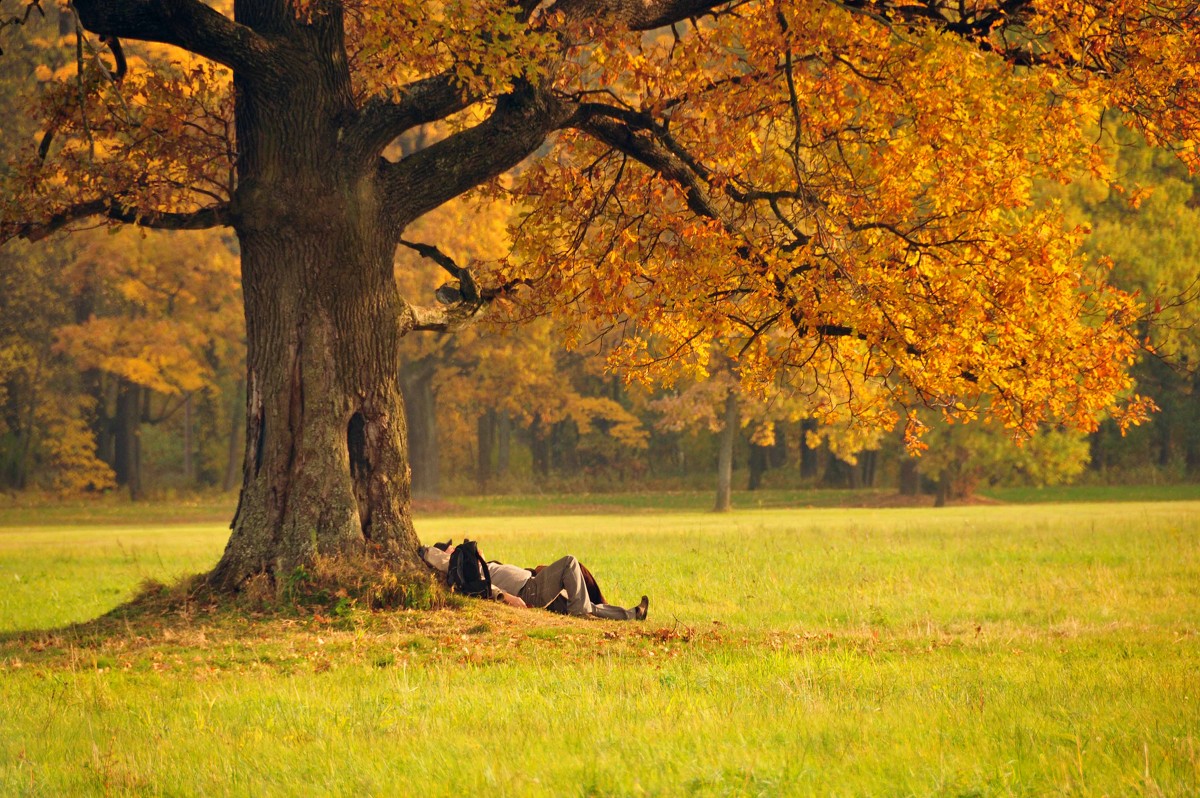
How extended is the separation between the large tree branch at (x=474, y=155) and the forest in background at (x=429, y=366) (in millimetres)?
20858

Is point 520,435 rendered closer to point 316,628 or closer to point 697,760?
point 316,628

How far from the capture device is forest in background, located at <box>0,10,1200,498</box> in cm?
3866

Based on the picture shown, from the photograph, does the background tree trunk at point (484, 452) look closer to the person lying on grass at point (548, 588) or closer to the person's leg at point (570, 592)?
the person lying on grass at point (548, 588)

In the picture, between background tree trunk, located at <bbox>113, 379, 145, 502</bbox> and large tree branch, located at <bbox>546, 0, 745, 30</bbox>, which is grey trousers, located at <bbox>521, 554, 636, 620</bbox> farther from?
background tree trunk, located at <bbox>113, 379, 145, 502</bbox>

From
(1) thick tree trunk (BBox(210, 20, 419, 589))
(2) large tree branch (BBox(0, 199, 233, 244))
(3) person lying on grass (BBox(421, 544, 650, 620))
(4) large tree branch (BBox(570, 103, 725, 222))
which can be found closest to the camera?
(1) thick tree trunk (BBox(210, 20, 419, 589))

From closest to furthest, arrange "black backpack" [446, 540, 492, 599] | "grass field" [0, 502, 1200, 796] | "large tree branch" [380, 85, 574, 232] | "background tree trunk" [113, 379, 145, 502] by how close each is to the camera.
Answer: "grass field" [0, 502, 1200, 796] → "large tree branch" [380, 85, 574, 232] → "black backpack" [446, 540, 492, 599] → "background tree trunk" [113, 379, 145, 502]

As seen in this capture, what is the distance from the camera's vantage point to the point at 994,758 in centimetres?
550

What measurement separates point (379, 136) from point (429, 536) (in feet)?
54.9

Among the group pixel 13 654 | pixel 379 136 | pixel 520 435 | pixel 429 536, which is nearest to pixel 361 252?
pixel 379 136

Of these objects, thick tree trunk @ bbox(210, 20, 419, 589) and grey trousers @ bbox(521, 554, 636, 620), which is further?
grey trousers @ bbox(521, 554, 636, 620)

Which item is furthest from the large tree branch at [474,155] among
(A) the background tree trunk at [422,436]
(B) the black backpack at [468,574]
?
(A) the background tree trunk at [422,436]

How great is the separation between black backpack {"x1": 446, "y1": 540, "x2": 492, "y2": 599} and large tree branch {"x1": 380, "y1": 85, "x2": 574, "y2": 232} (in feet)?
10.9

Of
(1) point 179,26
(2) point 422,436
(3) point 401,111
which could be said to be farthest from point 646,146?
(2) point 422,436

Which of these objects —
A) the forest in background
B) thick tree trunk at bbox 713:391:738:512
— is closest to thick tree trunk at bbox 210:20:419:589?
the forest in background
